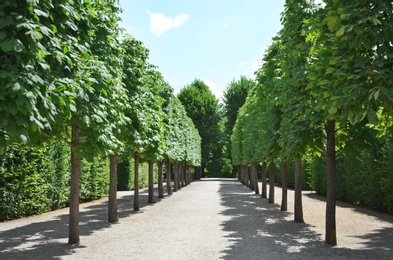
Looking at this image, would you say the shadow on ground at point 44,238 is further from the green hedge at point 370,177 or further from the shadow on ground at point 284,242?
the green hedge at point 370,177

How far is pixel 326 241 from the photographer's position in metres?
11.1

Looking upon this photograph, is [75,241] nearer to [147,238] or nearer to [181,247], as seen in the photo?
[147,238]

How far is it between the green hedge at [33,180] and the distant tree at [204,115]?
160 ft

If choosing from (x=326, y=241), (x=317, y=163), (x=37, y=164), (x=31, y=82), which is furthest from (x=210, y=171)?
(x=31, y=82)

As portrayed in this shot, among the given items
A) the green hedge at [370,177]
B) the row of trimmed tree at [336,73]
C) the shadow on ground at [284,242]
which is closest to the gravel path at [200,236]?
the shadow on ground at [284,242]

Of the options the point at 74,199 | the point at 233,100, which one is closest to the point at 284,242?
the point at 74,199

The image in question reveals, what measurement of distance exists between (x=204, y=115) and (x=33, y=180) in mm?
54375

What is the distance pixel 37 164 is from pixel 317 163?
21186mm

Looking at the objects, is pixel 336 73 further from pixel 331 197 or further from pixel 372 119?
pixel 331 197

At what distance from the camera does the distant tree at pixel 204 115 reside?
229 ft

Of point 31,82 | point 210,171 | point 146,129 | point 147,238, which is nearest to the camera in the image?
point 31,82

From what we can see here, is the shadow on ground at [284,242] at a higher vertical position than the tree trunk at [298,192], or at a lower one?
lower

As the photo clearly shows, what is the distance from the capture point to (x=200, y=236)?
12.2 m

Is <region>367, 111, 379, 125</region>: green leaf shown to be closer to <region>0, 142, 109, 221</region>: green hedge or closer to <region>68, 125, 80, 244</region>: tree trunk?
<region>68, 125, 80, 244</region>: tree trunk
